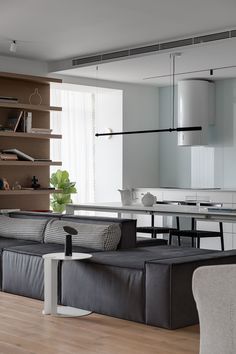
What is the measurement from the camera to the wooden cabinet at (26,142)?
8430 mm

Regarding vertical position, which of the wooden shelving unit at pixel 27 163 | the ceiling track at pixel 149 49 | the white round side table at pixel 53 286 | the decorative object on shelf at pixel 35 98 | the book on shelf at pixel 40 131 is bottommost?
the white round side table at pixel 53 286

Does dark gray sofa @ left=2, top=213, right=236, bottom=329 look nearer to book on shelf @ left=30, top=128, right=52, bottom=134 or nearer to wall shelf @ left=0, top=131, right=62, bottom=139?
wall shelf @ left=0, top=131, right=62, bottom=139

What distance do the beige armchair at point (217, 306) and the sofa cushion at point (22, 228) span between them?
3.77 metres

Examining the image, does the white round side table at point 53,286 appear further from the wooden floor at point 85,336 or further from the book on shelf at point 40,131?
the book on shelf at point 40,131

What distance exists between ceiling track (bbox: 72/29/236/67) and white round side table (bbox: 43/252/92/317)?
2.90 m

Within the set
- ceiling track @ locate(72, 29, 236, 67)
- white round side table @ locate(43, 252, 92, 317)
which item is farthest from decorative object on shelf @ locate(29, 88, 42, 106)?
white round side table @ locate(43, 252, 92, 317)

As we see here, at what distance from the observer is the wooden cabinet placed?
27.7 feet

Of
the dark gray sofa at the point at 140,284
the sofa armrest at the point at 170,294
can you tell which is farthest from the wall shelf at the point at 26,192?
the sofa armrest at the point at 170,294

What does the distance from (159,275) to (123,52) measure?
385 centimetres

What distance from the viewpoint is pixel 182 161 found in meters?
10.2

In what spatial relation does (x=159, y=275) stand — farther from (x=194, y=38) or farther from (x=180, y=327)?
(x=194, y=38)

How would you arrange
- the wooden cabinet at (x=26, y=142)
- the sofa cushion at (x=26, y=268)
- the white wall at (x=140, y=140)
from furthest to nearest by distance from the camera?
the white wall at (x=140, y=140) → the wooden cabinet at (x=26, y=142) → the sofa cushion at (x=26, y=268)

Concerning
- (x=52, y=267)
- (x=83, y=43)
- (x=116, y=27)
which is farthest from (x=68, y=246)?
(x=83, y=43)

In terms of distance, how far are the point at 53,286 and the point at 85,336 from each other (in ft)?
2.45
